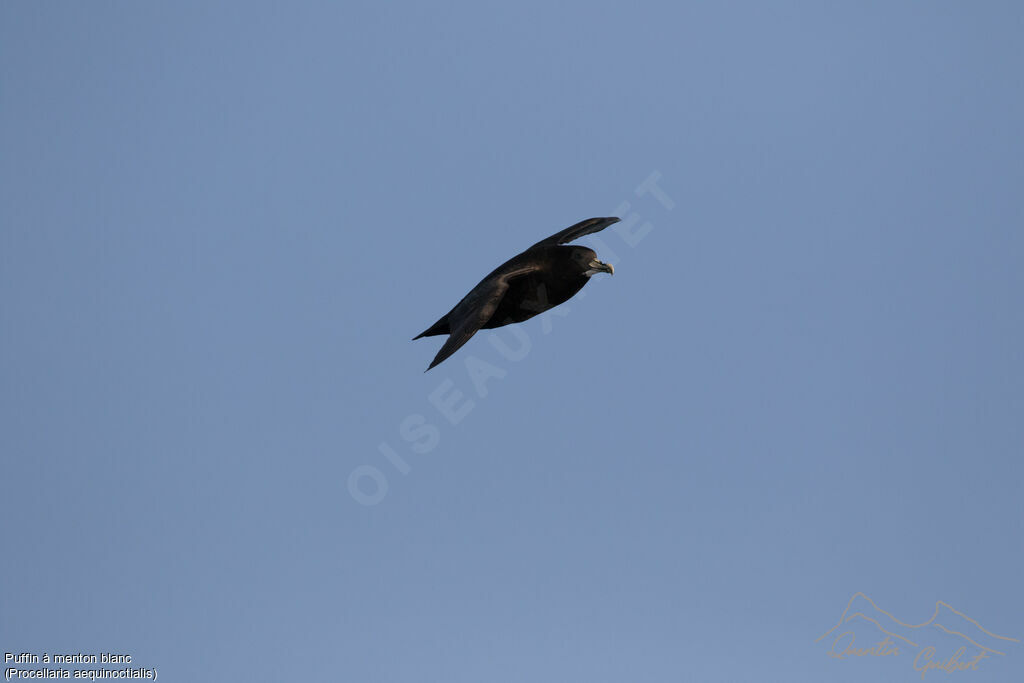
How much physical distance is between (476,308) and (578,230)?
11.4ft

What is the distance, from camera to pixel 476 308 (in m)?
15.8

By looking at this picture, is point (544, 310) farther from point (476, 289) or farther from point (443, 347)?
point (443, 347)

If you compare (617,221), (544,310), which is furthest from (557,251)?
(617,221)

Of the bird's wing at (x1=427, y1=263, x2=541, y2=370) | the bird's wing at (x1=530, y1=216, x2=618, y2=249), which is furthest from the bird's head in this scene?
the bird's wing at (x1=530, y1=216, x2=618, y2=249)

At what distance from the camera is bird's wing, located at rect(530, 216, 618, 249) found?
59.8 feet

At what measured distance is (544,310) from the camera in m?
16.9

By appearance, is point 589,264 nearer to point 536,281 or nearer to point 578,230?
point 536,281

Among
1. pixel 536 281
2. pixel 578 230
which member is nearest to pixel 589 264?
pixel 536 281

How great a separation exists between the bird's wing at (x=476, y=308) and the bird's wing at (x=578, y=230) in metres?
1.53

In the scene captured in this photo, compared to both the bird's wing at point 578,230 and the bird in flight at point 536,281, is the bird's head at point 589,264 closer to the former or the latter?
the bird in flight at point 536,281

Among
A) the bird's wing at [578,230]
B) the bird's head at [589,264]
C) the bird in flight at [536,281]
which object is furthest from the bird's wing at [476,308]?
the bird's wing at [578,230]

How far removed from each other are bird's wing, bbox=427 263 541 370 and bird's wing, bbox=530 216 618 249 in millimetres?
1531

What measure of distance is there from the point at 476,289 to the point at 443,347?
2.24m

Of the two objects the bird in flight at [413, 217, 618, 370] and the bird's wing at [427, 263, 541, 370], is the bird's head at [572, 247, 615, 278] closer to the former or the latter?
the bird in flight at [413, 217, 618, 370]
